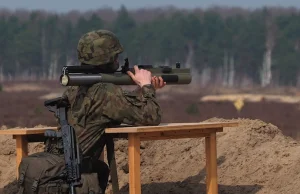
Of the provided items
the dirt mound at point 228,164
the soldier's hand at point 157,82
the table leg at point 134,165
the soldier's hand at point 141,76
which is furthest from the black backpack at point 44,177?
the dirt mound at point 228,164

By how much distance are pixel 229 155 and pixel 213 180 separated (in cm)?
159

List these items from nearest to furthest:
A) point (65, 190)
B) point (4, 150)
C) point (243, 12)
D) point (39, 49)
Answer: point (65, 190) → point (4, 150) → point (39, 49) → point (243, 12)

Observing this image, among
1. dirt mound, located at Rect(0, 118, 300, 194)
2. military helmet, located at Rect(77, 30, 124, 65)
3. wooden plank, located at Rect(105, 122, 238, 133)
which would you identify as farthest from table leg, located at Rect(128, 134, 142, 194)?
dirt mound, located at Rect(0, 118, 300, 194)

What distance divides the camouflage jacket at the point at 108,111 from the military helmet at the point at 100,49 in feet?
0.83

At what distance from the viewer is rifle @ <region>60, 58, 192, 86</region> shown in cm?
685

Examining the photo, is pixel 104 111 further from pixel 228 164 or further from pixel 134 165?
pixel 228 164

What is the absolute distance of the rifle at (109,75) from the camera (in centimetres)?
685

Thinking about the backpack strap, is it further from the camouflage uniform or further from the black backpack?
the black backpack

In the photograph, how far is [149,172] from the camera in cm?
902

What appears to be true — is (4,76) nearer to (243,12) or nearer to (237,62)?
(237,62)

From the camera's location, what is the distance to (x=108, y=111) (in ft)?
22.7

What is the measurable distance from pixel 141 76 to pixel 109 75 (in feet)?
0.78

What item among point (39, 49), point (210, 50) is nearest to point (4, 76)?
point (39, 49)

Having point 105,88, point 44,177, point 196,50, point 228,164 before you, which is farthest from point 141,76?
point 196,50
